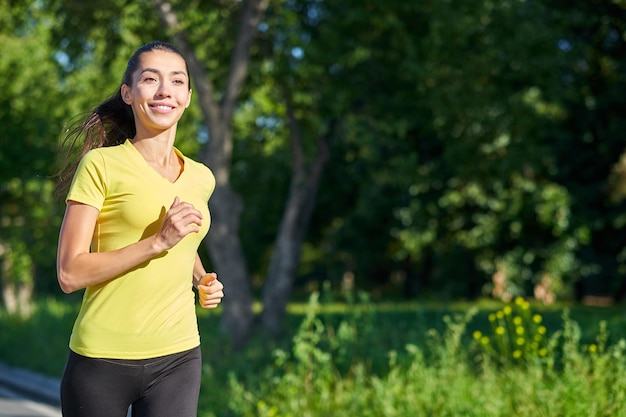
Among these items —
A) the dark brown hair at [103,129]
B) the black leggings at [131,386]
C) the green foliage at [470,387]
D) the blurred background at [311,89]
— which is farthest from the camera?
the blurred background at [311,89]

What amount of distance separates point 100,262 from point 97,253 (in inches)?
1.1

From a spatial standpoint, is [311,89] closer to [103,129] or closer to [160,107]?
[103,129]

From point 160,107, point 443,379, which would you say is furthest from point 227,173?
point 160,107

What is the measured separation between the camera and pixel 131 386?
3117 millimetres

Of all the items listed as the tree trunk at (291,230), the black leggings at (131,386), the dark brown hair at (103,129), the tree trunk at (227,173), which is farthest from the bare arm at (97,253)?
the tree trunk at (291,230)

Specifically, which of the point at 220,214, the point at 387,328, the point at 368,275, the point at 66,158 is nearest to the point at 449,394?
the point at 66,158

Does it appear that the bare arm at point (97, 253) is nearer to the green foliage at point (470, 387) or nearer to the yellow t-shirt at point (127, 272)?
the yellow t-shirt at point (127, 272)

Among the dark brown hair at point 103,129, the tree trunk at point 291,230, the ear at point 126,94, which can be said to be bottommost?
the tree trunk at point 291,230

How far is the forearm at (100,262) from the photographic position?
295 cm

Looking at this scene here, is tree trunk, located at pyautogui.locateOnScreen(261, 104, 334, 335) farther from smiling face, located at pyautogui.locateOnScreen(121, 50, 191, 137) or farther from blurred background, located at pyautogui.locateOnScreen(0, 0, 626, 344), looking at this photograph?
smiling face, located at pyautogui.locateOnScreen(121, 50, 191, 137)

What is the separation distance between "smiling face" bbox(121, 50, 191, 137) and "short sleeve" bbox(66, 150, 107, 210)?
0.21m

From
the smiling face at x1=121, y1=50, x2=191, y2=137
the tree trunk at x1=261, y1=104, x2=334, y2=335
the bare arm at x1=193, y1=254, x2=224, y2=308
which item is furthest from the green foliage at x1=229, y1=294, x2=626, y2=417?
the tree trunk at x1=261, y1=104, x2=334, y2=335

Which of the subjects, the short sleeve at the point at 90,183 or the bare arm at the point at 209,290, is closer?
the short sleeve at the point at 90,183

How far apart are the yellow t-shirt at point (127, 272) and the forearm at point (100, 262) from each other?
77 millimetres
